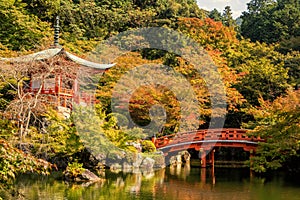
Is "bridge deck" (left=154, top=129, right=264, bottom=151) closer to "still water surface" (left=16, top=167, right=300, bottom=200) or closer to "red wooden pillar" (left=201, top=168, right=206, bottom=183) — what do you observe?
"red wooden pillar" (left=201, top=168, right=206, bottom=183)

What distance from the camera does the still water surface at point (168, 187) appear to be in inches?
413

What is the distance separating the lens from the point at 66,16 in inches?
1021

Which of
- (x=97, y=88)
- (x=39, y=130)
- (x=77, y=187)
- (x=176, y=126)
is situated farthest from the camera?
→ (x=97, y=88)

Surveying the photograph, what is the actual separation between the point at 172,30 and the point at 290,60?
649 centimetres

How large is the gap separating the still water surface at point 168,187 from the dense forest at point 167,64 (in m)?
1.06

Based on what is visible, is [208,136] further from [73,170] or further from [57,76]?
[57,76]

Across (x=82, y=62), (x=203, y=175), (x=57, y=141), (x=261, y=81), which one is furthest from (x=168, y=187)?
(x=261, y=81)

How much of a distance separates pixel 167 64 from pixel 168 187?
988cm

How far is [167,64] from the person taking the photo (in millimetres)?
21016

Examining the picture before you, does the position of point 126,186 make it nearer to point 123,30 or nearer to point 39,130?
point 39,130

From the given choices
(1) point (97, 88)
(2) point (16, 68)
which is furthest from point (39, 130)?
→ (1) point (97, 88)

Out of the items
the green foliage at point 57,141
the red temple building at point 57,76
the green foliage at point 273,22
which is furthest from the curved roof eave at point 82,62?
the green foliage at point 273,22

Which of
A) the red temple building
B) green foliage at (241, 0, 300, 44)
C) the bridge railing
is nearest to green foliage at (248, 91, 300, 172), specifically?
the bridge railing

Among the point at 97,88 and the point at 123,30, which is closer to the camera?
the point at 97,88
